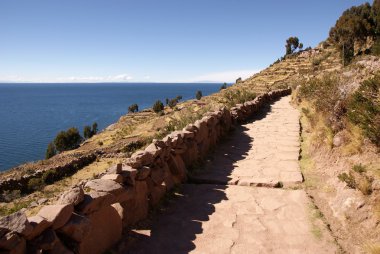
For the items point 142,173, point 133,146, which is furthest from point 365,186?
point 133,146

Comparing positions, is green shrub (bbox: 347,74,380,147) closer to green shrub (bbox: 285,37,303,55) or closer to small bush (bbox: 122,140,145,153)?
small bush (bbox: 122,140,145,153)

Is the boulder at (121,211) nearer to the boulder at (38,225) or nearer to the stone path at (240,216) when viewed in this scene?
the stone path at (240,216)

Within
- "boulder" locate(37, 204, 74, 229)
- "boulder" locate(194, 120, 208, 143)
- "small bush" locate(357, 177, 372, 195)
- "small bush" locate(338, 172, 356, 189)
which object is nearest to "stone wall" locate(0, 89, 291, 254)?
"boulder" locate(37, 204, 74, 229)

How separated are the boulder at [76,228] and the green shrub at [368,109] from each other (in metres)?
4.87

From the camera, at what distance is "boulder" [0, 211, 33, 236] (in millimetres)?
2880

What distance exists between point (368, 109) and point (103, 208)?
4985 mm

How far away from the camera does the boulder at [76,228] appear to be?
3.41m

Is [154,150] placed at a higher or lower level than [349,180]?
higher

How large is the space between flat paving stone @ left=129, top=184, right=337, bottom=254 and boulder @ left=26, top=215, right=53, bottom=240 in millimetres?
1317

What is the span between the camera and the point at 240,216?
5117 mm

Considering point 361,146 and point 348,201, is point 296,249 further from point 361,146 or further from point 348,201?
point 361,146

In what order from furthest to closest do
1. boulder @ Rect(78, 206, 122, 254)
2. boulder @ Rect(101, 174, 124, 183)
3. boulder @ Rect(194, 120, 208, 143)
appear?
boulder @ Rect(194, 120, 208, 143) < boulder @ Rect(101, 174, 124, 183) < boulder @ Rect(78, 206, 122, 254)

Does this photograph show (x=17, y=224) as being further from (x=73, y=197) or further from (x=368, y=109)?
(x=368, y=109)

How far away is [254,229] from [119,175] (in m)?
2.07
